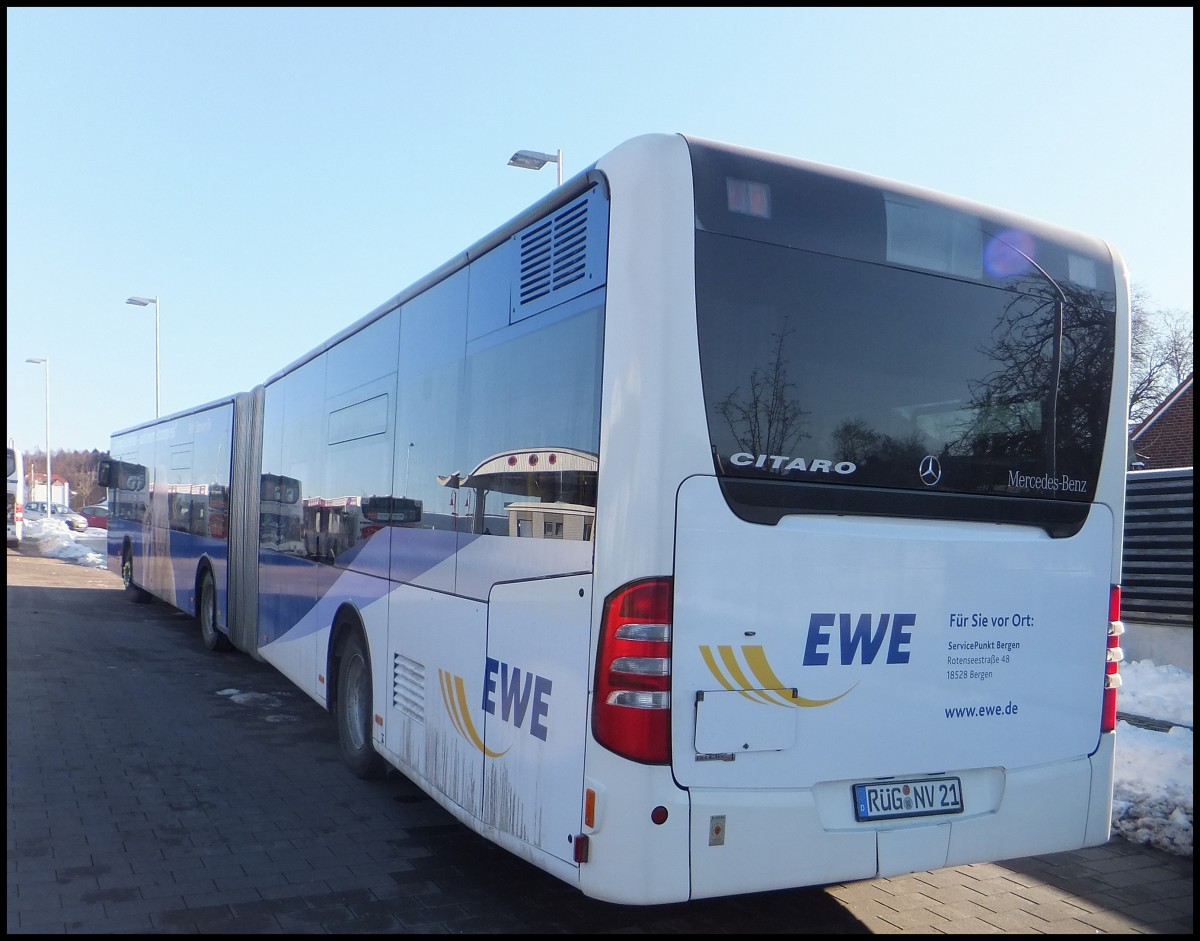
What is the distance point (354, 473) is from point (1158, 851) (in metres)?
5.77

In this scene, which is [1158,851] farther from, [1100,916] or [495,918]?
[495,918]

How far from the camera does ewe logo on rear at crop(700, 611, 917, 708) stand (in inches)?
151

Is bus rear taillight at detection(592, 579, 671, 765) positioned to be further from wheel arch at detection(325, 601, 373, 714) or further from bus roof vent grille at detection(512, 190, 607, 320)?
wheel arch at detection(325, 601, 373, 714)

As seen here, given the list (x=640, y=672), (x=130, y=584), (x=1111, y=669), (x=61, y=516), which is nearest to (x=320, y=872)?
(x=640, y=672)

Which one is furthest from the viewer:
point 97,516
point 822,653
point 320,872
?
point 97,516

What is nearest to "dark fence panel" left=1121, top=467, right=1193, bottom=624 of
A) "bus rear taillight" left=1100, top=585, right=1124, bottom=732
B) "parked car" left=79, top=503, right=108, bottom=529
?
"bus rear taillight" left=1100, top=585, right=1124, bottom=732

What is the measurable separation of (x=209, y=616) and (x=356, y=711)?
6.49m

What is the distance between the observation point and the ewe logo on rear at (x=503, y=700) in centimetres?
427

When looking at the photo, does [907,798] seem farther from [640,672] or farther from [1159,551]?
[1159,551]

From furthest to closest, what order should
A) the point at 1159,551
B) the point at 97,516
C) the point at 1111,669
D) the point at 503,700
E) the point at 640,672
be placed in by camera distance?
the point at 97,516
the point at 1159,551
the point at 1111,669
the point at 503,700
the point at 640,672

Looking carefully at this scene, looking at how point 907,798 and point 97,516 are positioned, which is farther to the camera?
point 97,516

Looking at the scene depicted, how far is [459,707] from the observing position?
16.8 ft

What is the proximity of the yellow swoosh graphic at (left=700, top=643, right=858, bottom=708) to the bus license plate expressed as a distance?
19.3 inches

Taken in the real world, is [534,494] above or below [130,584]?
above
